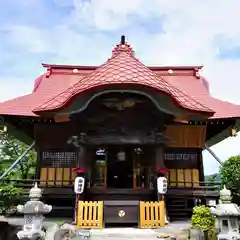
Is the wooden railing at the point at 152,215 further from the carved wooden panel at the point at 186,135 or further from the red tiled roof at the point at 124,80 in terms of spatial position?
the carved wooden panel at the point at 186,135

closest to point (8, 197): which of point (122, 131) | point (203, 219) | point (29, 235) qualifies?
point (29, 235)

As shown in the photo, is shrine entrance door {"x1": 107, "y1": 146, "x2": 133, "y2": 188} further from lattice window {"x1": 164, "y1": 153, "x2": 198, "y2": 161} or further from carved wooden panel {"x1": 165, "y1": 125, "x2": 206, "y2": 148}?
carved wooden panel {"x1": 165, "y1": 125, "x2": 206, "y2": 148}

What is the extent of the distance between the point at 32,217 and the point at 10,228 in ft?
6.30

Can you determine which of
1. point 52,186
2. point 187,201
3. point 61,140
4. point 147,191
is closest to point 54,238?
point 147,191

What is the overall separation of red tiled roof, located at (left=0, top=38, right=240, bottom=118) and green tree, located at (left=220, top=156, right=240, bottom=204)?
224 cm

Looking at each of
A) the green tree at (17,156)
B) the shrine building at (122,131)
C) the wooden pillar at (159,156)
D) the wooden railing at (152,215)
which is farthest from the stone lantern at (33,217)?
the green tree at (17,156)

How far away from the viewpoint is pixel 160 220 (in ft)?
29.1

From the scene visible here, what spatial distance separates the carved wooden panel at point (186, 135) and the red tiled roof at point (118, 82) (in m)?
1.11

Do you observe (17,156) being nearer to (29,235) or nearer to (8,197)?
(8,197)

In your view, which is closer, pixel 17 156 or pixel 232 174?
pixel 232 174

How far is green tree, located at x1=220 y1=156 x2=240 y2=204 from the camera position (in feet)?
28.2

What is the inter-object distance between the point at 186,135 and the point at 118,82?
15.1ft

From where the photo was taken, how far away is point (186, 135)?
12.7 meters

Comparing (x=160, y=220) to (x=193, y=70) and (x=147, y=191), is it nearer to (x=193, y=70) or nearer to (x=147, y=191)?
(x=147, y=191)
